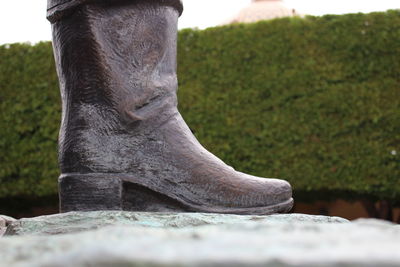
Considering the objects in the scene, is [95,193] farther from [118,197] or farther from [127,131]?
[127,131]

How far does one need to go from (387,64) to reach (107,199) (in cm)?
493

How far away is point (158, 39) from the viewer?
1.76 metres

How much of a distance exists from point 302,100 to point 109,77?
4.53 meters

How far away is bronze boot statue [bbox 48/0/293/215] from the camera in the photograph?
1668 millimetres

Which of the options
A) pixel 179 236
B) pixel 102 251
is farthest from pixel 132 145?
pixel 102 251

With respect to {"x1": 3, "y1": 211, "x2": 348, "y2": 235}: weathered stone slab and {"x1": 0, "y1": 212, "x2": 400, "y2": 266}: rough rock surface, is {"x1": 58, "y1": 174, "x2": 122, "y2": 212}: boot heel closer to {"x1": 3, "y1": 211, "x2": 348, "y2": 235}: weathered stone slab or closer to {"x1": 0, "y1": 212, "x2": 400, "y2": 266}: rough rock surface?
{"x1": 3, "y1": 211, "x2": 348, "y2": 235}: weathered stone slab

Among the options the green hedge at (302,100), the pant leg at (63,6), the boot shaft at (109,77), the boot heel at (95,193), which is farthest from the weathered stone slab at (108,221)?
the green hedge at (302,100)

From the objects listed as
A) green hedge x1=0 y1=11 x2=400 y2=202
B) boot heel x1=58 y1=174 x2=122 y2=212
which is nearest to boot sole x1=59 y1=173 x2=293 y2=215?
boot heel x1=58 y1=174 x2=122 y2=212

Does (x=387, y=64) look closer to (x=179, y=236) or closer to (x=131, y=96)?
(x=131, y=96)

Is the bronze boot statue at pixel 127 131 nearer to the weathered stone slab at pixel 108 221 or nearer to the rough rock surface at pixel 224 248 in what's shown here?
the weathered stone slab at pixel 108 221

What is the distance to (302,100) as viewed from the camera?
6016 millimetres

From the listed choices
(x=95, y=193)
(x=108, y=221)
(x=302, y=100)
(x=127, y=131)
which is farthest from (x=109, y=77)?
(x=302, y=100)

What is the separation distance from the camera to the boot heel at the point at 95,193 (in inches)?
64.5

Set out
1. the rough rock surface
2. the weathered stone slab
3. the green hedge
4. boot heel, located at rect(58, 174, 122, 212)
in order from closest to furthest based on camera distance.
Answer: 1. the rough rock surface
2. the weathered stone slab
3. boot heel, located at rect(58, 174, 122, 212)
4. the green hedge
